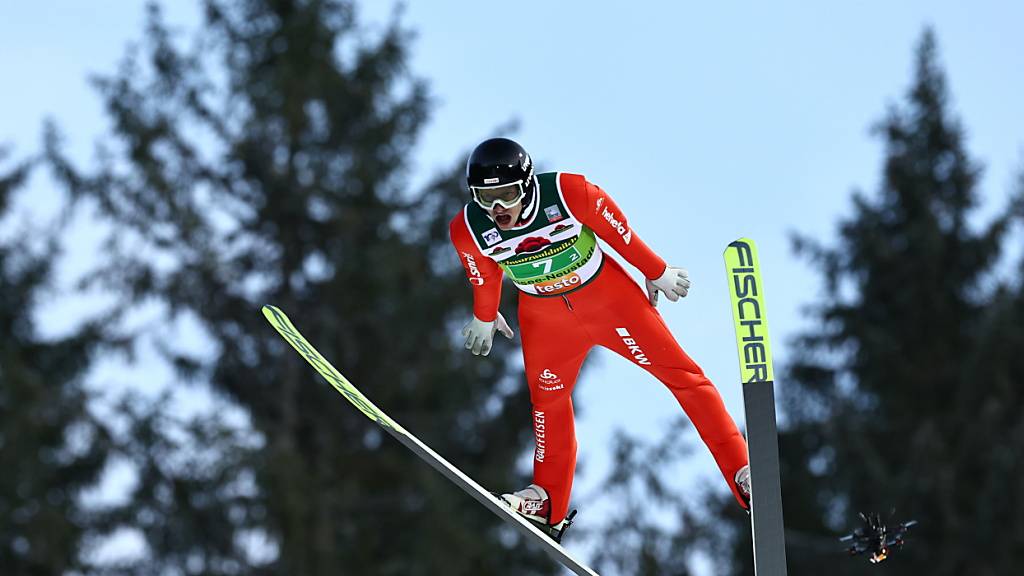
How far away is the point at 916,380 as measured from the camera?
2294 cm

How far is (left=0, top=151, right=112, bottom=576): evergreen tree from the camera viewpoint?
63.5ft

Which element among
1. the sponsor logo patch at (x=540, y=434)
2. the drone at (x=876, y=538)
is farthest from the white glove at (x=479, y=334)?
the drone at (x=876, y=538)

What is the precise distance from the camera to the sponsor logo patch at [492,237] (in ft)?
19.7

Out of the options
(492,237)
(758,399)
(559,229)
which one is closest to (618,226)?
(559,229)

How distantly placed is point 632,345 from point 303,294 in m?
14.9

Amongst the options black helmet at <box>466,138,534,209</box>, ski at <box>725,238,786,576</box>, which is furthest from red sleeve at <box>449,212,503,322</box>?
ski at <box>725,238,786,576</box>

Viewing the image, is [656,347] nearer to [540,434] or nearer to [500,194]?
A: [540,434]

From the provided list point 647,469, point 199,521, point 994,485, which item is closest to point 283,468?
point 199,521

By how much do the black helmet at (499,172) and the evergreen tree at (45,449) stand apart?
48.6 feet

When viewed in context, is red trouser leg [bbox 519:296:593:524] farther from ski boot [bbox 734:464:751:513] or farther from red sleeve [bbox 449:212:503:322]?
ski boot [bbox 734:464:751:513]

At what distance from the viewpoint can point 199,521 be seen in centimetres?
1944

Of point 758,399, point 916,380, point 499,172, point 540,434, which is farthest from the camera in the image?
point 916,380

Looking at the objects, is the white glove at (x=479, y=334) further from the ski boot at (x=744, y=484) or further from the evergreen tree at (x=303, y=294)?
the evergreen tree at (x=303, y=294)

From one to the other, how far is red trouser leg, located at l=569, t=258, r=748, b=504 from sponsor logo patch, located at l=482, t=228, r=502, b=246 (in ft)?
1.46
